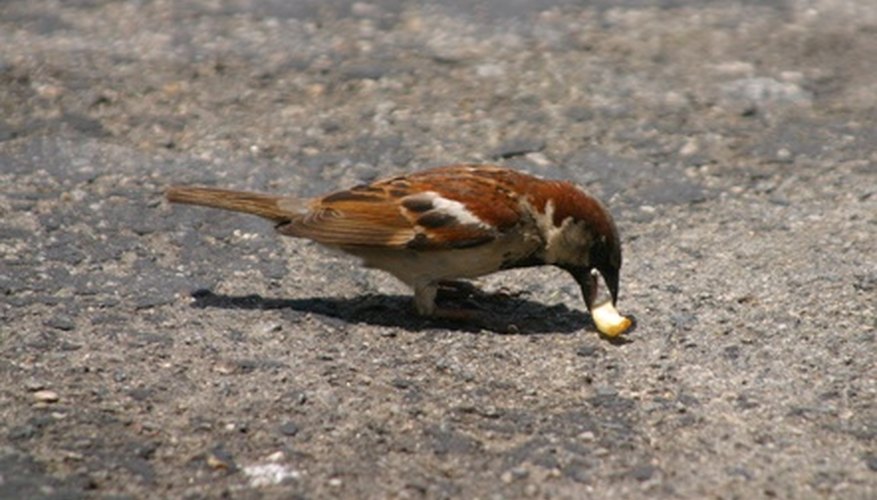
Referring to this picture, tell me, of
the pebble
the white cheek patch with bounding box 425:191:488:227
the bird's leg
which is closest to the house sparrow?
the white cheek patch with bounding box 425:191:488:227

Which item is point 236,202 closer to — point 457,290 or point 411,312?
point 411,312

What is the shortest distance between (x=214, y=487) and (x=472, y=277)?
173cm

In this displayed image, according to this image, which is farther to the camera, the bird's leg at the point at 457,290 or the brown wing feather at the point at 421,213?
the bird's leg at the point at 457,290

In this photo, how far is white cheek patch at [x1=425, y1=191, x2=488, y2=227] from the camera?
5.17 metres

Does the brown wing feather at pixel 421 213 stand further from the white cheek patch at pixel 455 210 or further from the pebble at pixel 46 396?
the pebble at pixel 46 396

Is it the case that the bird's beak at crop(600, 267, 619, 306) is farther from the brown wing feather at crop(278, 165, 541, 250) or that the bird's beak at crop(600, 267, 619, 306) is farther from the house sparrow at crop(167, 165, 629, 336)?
the brown wing feather at crop(278, 165, 541, 250)

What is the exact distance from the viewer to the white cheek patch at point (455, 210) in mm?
5168

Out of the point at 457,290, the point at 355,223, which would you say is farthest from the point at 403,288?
the point at 355,223

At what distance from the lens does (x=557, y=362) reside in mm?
4852

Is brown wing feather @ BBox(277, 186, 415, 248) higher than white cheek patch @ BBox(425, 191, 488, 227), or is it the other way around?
white cheek patch @ BBox(425, 191, 488, 227)

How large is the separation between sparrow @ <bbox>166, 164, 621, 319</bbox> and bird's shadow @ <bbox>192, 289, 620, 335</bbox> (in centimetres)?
7

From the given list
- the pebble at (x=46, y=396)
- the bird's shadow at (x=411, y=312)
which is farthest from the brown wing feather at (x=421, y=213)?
the pebble at (x=46, y=396)

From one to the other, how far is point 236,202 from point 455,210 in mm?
825

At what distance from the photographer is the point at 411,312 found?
537 centimetres
